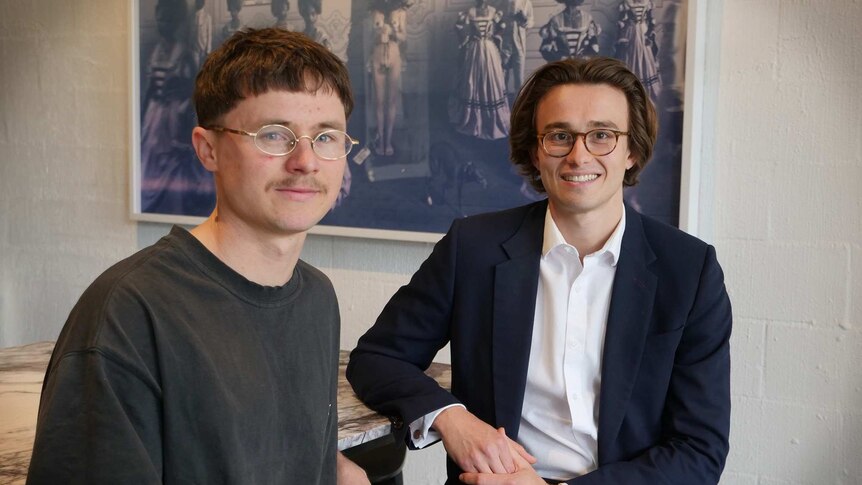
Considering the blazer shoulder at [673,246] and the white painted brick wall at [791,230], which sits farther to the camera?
the white painted brick wall at [791,230]

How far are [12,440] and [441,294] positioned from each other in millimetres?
888

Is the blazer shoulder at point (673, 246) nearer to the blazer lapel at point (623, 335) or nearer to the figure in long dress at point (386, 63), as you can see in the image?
the blazer lapel at point (623, 335)

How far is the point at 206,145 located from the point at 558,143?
85 cm

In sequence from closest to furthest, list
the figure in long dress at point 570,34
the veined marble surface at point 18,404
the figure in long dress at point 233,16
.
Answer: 1. the veined marble surface at point 18,404
2. the figure in long dress at point 570,34
3. the figure in long dress at point 233,16

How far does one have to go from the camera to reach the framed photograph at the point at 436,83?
9.23 ft

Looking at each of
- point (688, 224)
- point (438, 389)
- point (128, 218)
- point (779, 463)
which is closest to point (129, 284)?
point (438, 389)

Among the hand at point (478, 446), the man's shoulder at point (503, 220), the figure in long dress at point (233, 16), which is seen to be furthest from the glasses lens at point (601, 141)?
the figure in long dress at point (233, 16)

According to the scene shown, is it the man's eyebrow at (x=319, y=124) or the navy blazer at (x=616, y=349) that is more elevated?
the man's eyebrow at (x=319, y=124)

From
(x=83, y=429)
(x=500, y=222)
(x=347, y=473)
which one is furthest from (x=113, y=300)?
(x=500, y=222)

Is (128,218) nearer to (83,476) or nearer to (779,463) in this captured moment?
(779,463)

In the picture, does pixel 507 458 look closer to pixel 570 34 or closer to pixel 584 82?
pixel 584 82

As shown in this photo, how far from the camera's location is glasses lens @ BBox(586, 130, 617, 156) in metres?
1.99

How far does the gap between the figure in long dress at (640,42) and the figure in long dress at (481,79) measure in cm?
39

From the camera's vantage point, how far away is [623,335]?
1940 mm
